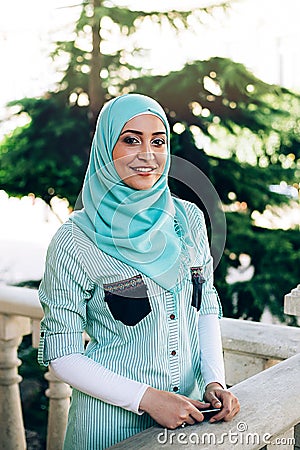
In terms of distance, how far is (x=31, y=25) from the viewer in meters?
4.29

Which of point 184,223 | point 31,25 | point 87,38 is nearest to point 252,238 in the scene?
point 87,38

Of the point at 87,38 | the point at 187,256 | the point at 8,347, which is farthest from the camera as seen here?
the point at 87,38

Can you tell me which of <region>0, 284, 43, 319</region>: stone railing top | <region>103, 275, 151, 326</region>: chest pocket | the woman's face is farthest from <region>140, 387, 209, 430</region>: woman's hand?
<region>0, 284, 43, 319</region>: stone railing top

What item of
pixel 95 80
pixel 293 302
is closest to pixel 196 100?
pixel 95 80

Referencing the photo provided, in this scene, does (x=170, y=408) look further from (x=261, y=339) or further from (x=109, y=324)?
(x=261, y=339)

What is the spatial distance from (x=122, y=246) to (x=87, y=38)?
3406 mm

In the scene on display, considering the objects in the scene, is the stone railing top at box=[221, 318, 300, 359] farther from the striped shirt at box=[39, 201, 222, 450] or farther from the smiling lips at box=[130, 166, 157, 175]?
the smiling lips at box=[130, 166, 157, 175]

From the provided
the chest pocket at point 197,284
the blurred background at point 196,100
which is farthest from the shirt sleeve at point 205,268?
the blurred background at point 196,100

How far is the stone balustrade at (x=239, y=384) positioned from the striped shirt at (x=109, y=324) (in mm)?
140

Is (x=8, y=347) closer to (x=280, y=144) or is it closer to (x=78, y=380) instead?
(x=78, y=380)

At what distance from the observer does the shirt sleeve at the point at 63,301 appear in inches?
41.3

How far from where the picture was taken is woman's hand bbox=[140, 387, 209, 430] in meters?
0.96

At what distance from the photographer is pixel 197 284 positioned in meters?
1.16

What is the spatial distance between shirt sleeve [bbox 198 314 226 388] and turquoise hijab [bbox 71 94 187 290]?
0.44 feet
